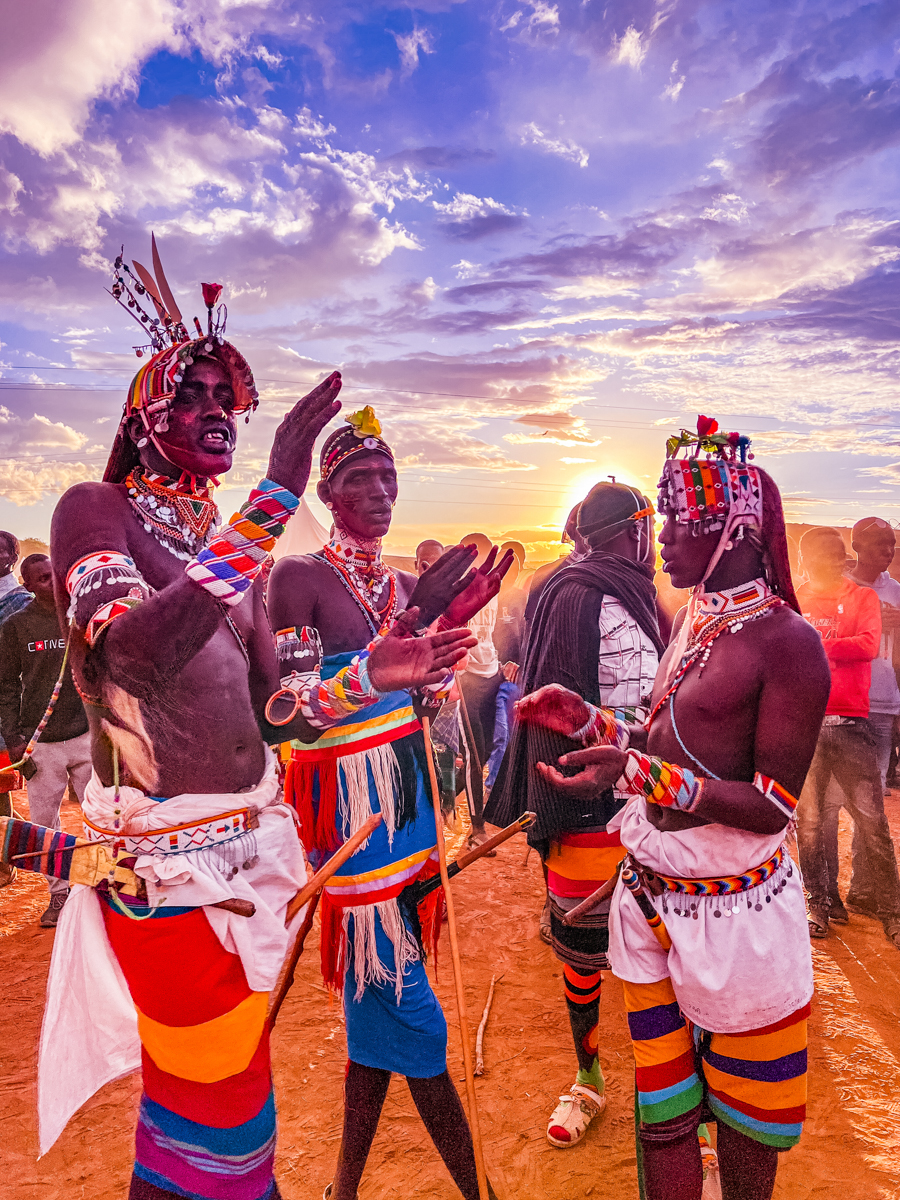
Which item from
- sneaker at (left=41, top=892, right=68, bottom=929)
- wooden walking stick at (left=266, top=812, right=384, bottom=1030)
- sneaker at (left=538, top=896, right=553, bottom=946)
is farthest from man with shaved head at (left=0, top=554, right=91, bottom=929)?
wooden walking stick at (left=266, top=812, right=384, bottom=1030)

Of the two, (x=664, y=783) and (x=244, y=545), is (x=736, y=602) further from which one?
(x=244, y=545)

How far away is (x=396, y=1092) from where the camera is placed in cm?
378

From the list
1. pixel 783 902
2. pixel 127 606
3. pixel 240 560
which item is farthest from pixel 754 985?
pixel 127 606

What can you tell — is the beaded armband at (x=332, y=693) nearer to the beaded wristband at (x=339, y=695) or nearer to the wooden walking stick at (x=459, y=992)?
the beaded wristband at (x=339, y=695)

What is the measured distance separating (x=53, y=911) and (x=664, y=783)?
527 centimetres

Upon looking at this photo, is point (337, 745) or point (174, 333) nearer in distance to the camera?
point (174, 333)

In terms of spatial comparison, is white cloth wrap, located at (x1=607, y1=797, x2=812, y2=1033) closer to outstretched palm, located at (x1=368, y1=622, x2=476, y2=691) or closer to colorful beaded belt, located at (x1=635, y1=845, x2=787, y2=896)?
colorful beaded belt, located at (x1=635, y1=845, x2=787, y2=896)

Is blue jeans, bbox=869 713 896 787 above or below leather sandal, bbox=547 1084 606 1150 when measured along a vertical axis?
above

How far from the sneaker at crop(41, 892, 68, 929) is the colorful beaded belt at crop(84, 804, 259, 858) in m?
4.24

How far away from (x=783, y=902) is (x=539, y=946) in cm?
348

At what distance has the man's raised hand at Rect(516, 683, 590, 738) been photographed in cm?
234

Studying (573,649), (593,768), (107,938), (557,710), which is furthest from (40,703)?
(593,768)

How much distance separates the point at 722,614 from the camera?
2.28m

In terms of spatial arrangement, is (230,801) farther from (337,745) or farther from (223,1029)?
(337,745)
